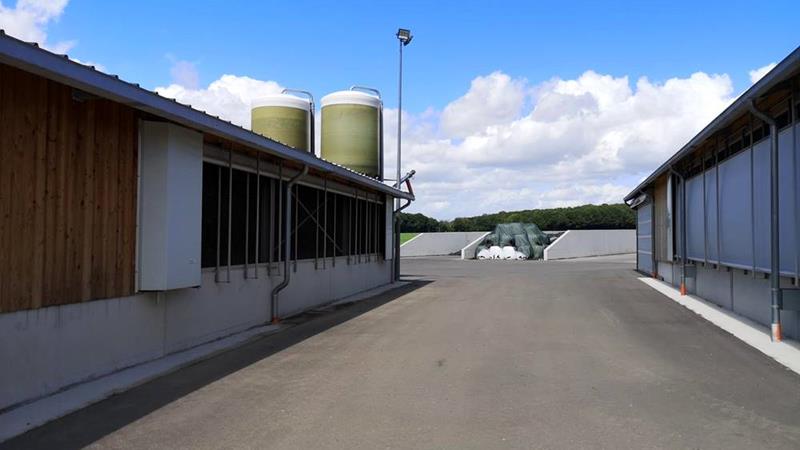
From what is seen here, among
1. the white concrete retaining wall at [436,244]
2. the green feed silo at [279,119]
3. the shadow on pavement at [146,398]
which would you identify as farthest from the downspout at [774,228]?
the white concrete retaining wall at [436,244]

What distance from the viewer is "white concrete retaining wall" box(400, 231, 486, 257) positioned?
4734 centimetres

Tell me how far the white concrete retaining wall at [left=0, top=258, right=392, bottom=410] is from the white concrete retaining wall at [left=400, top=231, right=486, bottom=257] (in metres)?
35.5

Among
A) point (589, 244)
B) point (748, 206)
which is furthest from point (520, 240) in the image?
point (748, 206)

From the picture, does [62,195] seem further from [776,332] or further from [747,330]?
[747,330]

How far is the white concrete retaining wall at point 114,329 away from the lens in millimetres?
5758

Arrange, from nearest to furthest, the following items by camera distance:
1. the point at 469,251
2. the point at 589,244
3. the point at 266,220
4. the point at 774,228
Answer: the point at 774,228 < the point at 266,220 < the point at 469,251 < the point at 589,244

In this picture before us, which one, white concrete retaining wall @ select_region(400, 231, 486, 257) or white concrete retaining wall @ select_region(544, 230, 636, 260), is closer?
white concrete retaining wall @ select_region(544, 230, 636, 260)

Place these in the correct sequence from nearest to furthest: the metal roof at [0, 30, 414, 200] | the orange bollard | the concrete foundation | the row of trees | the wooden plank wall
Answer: the metal roof at [0, 30, 414, 200] → the wooden plank wall → the orange bollard → the concrete foundation → the row of trees

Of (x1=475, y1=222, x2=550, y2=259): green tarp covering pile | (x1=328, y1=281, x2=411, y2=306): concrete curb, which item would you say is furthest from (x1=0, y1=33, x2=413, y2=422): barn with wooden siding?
(x1=475, y1=222, x2=550, y2=259): green tarp covering pile

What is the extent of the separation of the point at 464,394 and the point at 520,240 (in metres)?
39.5

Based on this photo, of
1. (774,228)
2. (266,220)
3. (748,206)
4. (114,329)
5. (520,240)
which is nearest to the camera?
(114,329)

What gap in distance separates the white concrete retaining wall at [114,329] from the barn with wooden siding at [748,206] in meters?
8.03

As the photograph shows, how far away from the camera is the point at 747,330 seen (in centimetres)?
1028

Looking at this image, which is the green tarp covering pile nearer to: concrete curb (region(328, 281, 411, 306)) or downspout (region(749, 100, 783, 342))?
concrete curb (region(328, 281, 411, 306))
